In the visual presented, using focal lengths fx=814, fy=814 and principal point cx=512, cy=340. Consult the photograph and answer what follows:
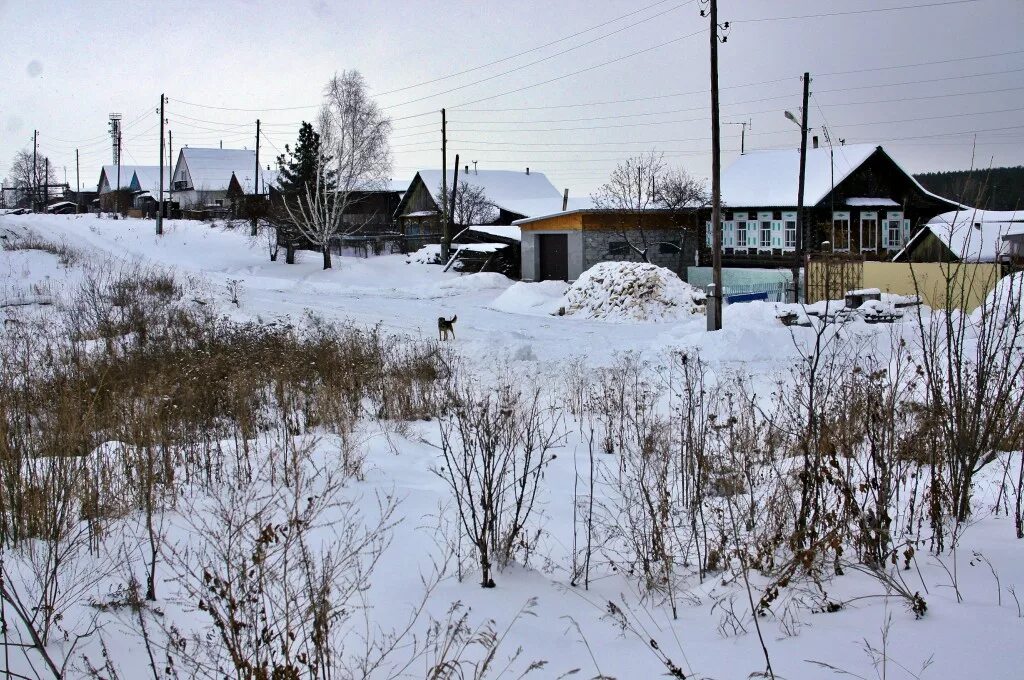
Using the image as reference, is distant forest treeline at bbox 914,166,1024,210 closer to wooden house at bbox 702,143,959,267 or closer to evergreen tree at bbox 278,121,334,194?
wooden house at bbox 702,143,959,267

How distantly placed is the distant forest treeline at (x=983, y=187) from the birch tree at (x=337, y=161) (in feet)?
83.5

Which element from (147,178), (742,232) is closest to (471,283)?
(742,232)

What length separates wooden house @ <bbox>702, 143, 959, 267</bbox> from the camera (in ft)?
A: 124

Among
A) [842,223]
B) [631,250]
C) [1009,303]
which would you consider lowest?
[1009,303]

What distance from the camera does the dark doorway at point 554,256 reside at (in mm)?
35000

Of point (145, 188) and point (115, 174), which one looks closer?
point (145, 188)

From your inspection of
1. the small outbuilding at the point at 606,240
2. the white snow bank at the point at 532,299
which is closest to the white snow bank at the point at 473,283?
the small outbuilding at the point at 606,240

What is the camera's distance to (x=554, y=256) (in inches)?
1391

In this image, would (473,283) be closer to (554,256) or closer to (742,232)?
(554,256)

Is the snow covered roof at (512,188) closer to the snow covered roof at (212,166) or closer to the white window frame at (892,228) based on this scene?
the white window frame at (892,228)

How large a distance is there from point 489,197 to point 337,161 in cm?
1567

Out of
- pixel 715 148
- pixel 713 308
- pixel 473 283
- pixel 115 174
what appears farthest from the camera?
pixel 115 174

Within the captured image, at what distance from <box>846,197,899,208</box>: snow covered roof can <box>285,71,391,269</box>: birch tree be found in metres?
23.3

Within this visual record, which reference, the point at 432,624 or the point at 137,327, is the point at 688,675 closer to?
the point at 432,624
